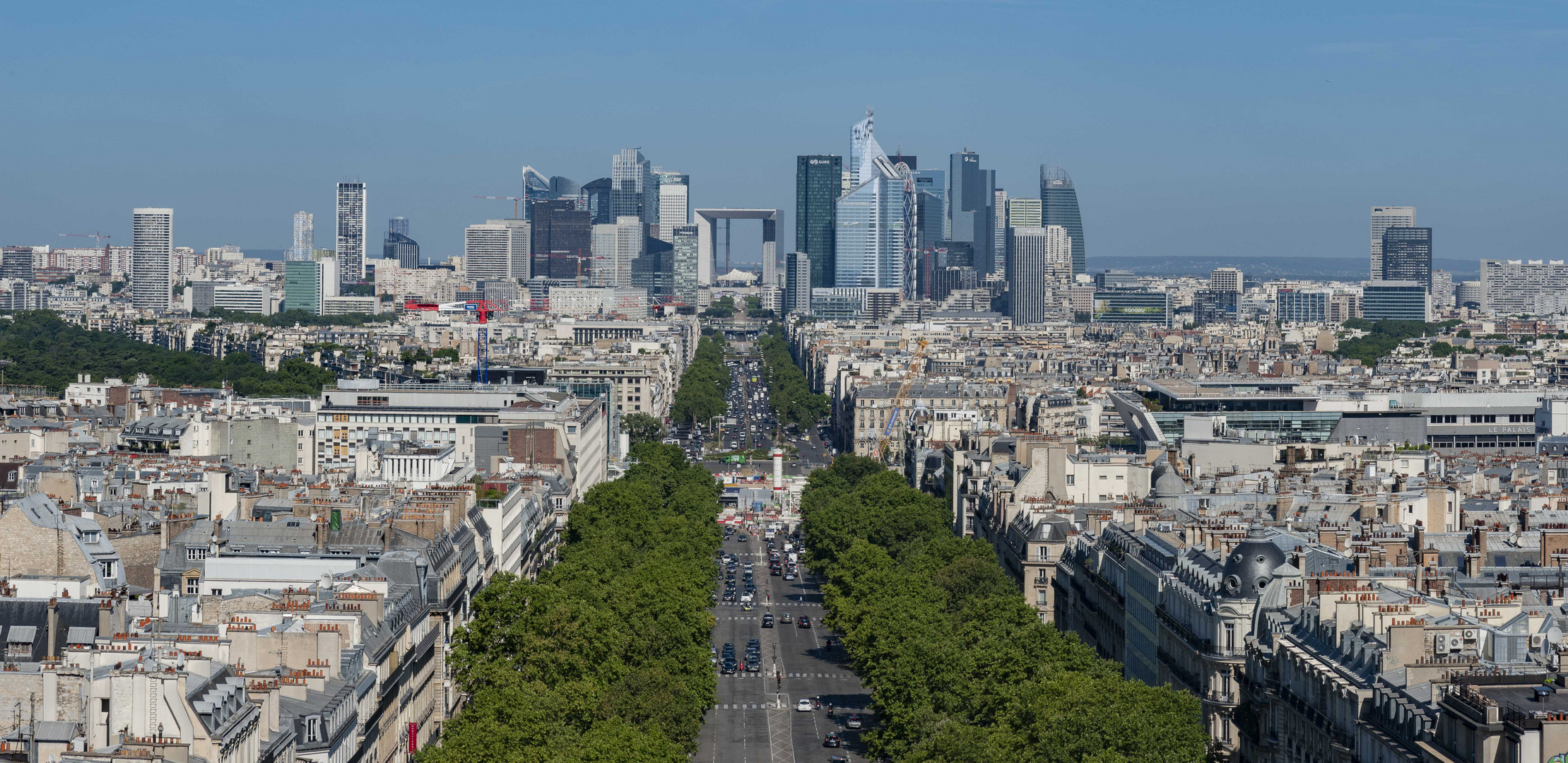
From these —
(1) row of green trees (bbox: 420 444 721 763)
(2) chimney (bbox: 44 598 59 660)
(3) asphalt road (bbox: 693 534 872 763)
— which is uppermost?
(2) chimney (bbox: 44 598 59 660)

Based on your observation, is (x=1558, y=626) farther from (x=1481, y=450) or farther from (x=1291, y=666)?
(x=1481, y=450)

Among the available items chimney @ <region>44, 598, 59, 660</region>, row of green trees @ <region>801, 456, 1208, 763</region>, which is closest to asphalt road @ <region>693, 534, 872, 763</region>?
row of green trees @ <region>801, 456, 1208, 763</region>

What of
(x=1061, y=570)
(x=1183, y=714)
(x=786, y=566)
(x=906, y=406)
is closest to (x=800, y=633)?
(x=1061, y=570)

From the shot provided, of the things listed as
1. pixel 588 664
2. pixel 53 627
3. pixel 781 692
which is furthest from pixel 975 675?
pixel 53 627

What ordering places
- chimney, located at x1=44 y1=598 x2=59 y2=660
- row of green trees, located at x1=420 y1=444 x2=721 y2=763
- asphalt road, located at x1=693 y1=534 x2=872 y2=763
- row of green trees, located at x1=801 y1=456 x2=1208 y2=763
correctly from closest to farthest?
1. chimney, located at x1=44 y1=598 x2=59 y2=660
2. row of green trees, located at x1=801 y1=456 x2=1208 y2=763
3. row of green trees, located at x1=420 y1=444 x2=721 y2=763
4. asphalt road, located at x1=693 y1=534 x2=872 y2=763

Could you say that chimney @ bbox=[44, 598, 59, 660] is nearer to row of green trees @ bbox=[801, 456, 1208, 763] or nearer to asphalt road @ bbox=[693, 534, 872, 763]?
row of green trees @ bbox=[801, 456, 1208, 763]

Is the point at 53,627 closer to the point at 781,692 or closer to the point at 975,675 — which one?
the point at 975,675
